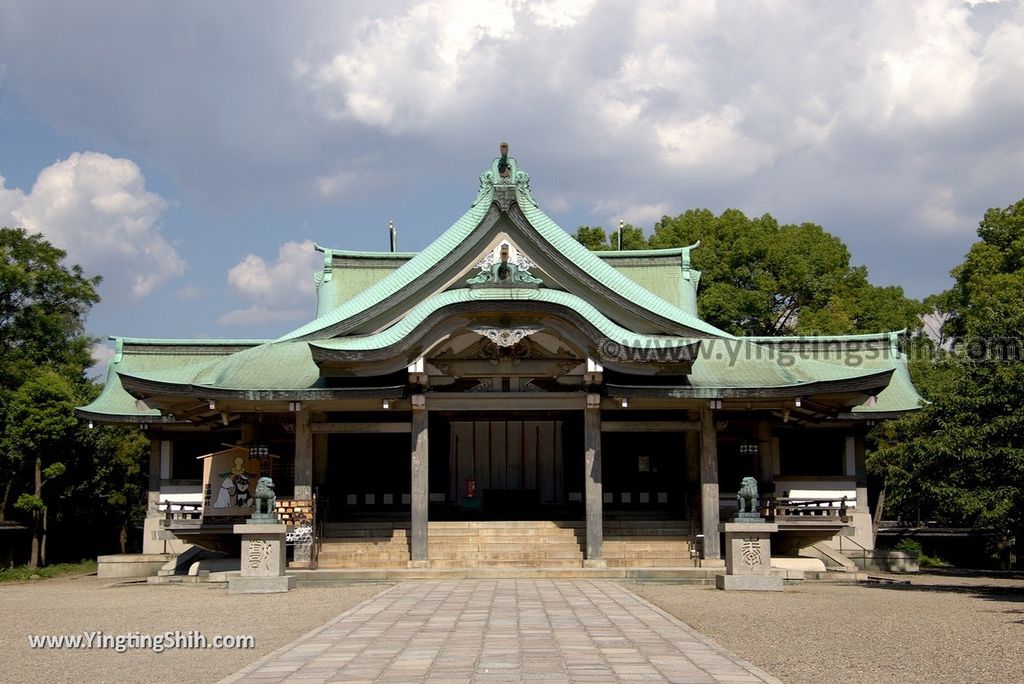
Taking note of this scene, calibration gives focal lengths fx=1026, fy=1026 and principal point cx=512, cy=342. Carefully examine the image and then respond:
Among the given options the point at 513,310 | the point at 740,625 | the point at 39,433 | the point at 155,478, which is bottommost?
the point at 740,625

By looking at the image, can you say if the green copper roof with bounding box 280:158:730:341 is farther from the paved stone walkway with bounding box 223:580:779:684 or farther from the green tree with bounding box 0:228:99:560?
the green tree with bounding box 0:228:99:560

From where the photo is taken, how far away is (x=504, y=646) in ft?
34.5

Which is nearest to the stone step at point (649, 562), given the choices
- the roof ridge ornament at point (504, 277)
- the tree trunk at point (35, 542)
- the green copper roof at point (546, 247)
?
the green copper roof at point (546, 247)

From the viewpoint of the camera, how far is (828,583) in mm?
20656

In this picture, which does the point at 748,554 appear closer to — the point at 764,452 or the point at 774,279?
the point at 764,452

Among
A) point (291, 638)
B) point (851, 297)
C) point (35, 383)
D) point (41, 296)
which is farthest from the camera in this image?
point (851, 297)

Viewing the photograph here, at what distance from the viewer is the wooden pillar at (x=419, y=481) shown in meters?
21.2

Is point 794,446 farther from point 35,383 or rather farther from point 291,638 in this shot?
point 35,383

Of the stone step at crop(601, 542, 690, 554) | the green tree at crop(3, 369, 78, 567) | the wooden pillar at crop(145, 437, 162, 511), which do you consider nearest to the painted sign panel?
the wooden pillar at crop(145, 437, 162, 511)

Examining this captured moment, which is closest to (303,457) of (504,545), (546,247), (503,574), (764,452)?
(504,545)

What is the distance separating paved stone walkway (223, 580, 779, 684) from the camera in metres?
8.97

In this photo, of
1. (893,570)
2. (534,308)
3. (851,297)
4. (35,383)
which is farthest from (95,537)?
(851,297)

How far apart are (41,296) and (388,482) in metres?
19.1

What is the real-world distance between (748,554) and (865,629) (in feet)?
17.7
